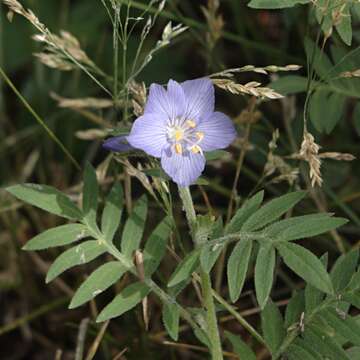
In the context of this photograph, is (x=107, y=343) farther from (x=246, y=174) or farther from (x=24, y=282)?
(x=246, y=174)

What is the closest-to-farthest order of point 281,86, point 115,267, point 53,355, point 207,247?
1. point 207,247
2. point 115,267
3. point 281,86
4. point 53,355

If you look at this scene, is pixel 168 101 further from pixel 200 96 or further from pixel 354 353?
pixel 354 353

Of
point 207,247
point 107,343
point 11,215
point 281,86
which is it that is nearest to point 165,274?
point 107,343

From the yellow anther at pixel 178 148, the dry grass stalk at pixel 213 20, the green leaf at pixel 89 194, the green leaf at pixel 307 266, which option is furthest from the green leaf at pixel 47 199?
the dry grass stalk at pixel 213 20

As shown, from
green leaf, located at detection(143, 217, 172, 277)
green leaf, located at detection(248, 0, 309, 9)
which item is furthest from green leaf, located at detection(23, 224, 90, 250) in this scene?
green leaf, located at detection(248, 0, 309, 9)

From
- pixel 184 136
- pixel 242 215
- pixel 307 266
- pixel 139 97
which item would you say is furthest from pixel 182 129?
pixel 307 266

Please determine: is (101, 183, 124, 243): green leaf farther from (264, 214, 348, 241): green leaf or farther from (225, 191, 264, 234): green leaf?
(264, 214, 348, 241): green leaf
